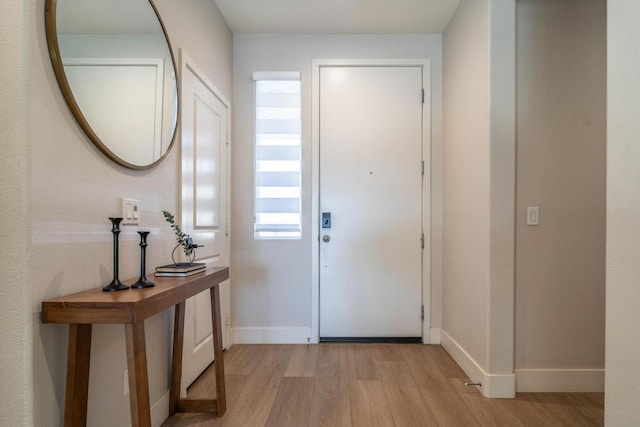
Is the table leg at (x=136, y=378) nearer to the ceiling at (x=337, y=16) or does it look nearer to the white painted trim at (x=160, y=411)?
the white painted trim at (x=160, y=411)

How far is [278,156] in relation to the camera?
3.03 meters

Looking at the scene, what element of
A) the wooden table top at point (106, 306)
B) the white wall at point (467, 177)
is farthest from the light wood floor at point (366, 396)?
the wooden table top at point (106, 306)

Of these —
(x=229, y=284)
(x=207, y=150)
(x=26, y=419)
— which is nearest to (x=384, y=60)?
(x=207, y=150)

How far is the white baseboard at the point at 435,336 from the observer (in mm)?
2973

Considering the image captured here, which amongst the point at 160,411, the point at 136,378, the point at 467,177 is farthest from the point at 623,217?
the point at 160,411

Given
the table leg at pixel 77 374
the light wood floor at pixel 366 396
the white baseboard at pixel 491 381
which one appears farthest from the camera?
the white baseboard at pixel 491 381

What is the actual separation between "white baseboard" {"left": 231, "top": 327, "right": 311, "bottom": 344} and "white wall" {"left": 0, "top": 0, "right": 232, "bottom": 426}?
4.98 ft

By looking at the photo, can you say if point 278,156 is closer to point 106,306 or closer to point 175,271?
point 175,271

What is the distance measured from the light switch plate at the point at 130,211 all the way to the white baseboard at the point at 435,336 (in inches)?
97.3

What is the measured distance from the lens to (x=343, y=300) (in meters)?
3.00

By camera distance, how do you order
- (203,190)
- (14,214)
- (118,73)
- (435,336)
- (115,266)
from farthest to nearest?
(435,336), (203,190), (118,73), (115,266), (14,214)

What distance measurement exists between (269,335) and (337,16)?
8.80 feet

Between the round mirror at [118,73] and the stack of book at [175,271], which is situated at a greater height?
the round mirror at [118,73]

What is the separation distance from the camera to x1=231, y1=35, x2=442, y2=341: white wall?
118 inches
